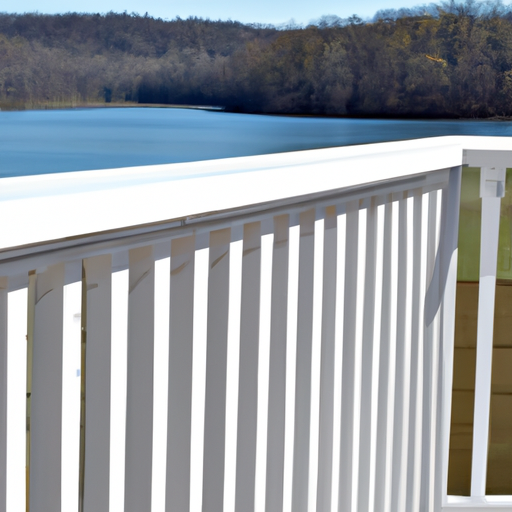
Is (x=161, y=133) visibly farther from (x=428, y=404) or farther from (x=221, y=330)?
(x=221, y=330)

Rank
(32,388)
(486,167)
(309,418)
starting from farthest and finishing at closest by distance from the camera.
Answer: (486,167)
(309,418)
(32,388)

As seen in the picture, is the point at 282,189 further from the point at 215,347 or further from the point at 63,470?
the point at 63,470

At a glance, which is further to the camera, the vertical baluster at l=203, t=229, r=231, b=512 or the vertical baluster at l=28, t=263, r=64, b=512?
the vertical baluster at l=203, t=229, r=231, b=512

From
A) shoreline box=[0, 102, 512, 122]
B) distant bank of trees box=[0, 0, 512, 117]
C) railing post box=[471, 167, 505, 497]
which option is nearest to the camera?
railing post box=[471, 167, 505, 497]

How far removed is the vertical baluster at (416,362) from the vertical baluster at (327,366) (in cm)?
31

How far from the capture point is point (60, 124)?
8148 mm

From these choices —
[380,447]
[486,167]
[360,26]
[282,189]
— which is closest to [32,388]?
[282,189]

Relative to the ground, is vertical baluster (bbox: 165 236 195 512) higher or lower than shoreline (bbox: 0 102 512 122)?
lower

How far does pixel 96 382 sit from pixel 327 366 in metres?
0.44

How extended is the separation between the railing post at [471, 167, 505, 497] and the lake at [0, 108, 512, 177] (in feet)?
21.3

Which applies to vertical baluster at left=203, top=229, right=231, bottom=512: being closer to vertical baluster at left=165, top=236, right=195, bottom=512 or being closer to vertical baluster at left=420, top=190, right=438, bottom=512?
vertical baluster at left=165, top=236, right=195, bottom=512

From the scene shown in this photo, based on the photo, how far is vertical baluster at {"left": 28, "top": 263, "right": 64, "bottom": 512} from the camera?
0.47m

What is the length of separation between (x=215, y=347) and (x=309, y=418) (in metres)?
0.25

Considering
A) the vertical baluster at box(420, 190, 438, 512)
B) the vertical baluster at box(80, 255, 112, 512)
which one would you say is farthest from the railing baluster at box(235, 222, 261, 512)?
the vertical baluster at box(420, 190, 438, 512)
